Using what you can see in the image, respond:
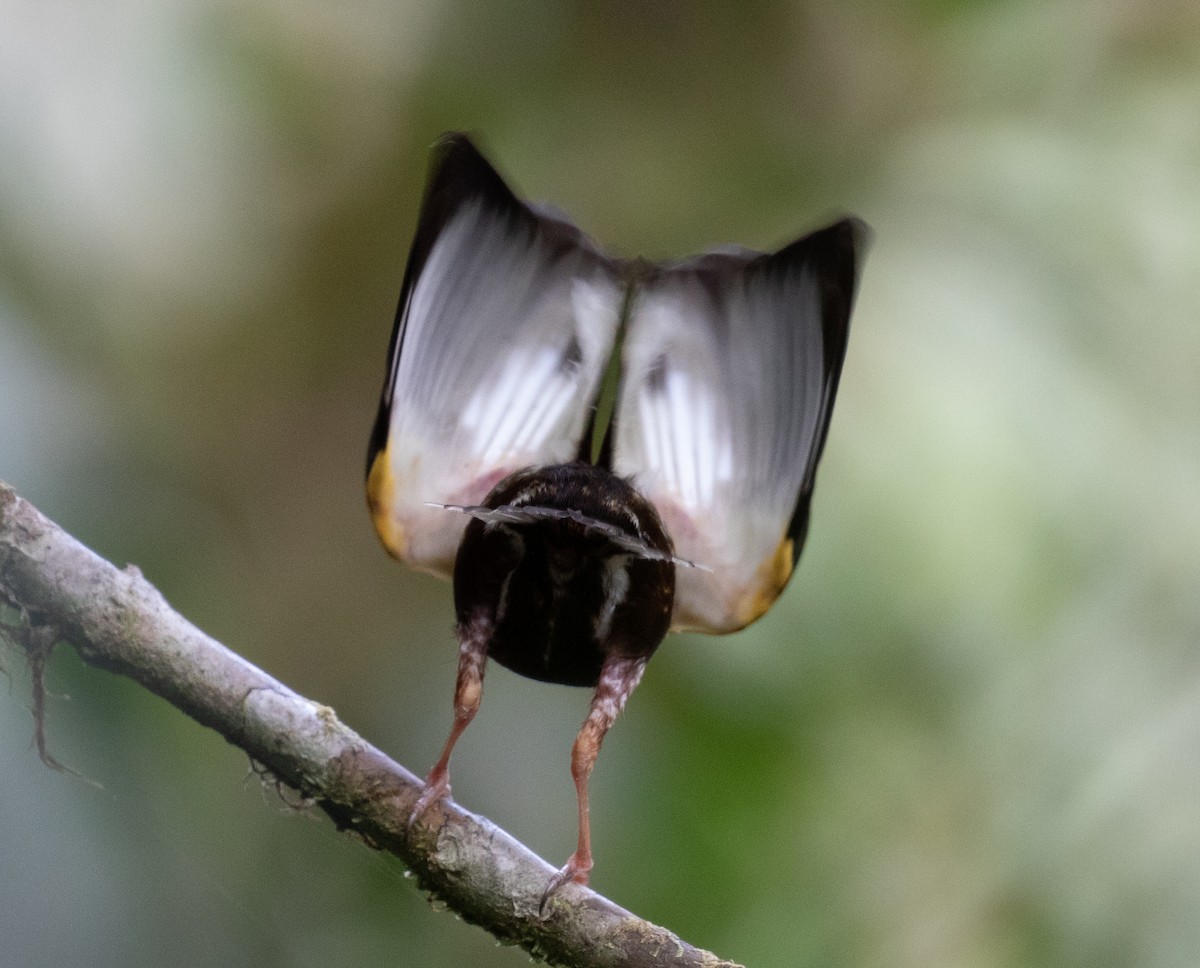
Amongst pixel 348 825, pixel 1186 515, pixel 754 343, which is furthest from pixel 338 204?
pixel 1186 515

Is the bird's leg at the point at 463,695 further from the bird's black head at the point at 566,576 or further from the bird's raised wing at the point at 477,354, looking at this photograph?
the bird's raised wing at the point at 477,354

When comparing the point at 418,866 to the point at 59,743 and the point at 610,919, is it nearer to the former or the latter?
the point at 610,919

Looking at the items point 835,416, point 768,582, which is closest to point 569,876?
point 768,582

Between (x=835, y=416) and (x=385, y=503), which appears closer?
(x=385, y=503)

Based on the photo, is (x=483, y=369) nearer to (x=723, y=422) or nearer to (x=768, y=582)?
(x=723, y=422)

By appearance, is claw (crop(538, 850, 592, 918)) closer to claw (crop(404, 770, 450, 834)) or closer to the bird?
the bird

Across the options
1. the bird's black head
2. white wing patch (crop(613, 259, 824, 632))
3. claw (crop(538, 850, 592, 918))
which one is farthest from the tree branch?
white wing patch (crop(613, 259, 824, 632))

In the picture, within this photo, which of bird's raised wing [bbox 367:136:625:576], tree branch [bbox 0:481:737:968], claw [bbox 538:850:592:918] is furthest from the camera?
bird's raised wing [bbox 367:136:625:576]
